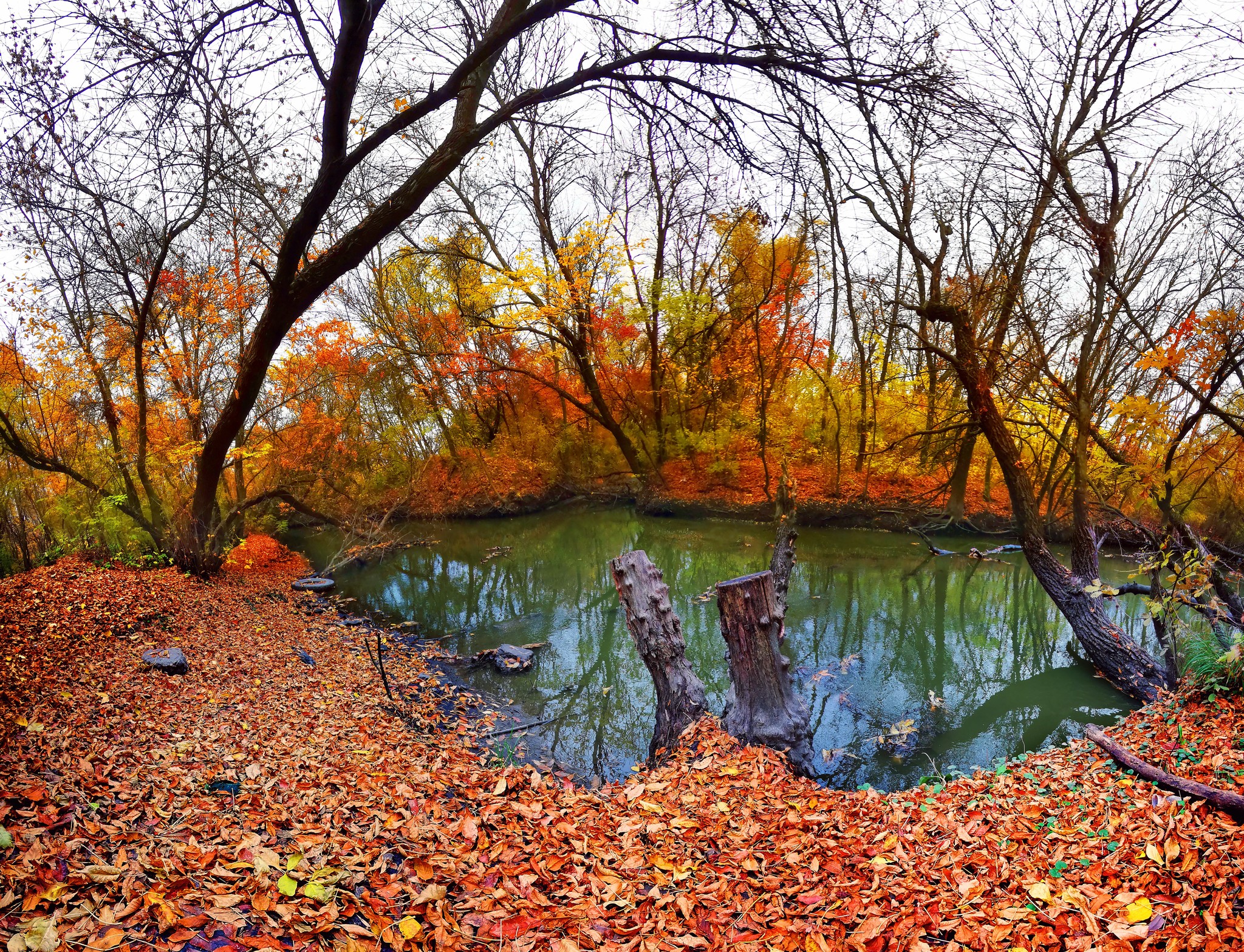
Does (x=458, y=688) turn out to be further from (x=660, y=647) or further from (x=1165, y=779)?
(x=1165, y=779)

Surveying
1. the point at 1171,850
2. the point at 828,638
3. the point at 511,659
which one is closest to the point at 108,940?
the point at 1171,850

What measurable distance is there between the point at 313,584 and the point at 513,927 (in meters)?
9.94

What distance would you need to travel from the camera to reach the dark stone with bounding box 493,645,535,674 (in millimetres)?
7195

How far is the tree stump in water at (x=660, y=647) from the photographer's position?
470 cm

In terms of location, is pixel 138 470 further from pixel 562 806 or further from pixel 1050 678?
pixel 1050 678

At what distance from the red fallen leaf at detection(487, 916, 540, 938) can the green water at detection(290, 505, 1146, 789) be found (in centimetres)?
287

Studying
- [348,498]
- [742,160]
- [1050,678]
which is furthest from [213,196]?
[1050,678]

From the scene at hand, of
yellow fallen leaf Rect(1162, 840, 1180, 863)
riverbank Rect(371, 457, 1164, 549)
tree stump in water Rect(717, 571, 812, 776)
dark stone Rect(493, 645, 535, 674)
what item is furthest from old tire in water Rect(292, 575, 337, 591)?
yellow fallen leaf Rect(1162, 840, 1180, 863)

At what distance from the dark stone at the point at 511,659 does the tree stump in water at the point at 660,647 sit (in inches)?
96.6

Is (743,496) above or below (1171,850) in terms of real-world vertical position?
above

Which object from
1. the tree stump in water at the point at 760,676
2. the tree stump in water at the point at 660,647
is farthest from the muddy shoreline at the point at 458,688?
the tree stump in water at the point at 760,676

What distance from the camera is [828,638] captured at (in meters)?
7.68

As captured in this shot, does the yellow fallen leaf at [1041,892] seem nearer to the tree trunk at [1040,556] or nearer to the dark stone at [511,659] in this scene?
the tree trunk at [1040,556]

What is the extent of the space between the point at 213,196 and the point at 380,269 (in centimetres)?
950
